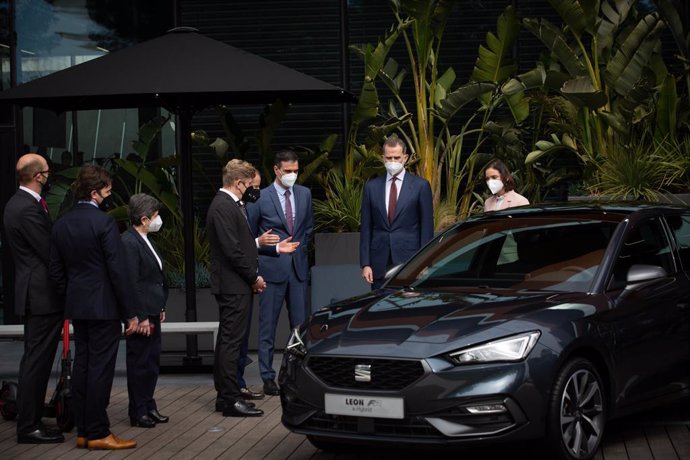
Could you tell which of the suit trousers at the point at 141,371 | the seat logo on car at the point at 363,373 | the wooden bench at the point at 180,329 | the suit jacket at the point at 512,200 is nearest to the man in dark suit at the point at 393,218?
the suit jacket at the point at 512,200

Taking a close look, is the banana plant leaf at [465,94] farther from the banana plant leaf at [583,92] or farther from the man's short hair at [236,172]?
the man's short hair at [236,172]

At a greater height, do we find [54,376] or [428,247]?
[428,247]

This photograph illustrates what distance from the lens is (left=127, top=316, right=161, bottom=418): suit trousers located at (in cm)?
990

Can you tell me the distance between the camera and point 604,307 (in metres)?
8.20

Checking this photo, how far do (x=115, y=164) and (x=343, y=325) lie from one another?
990 centimetres

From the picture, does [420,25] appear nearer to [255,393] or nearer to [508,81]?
[508,81]

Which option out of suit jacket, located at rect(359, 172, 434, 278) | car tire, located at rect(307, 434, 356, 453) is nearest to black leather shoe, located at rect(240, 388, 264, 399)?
suit jacket, located at rect(359, 172, 434, 278)

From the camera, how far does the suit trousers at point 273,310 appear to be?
1130 cm

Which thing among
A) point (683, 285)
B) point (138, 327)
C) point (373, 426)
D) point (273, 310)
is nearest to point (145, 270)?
point (138, 327)

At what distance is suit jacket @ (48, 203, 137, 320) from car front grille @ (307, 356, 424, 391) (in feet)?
5.76

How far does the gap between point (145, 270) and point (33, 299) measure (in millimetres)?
971

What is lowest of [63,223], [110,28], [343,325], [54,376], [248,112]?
[54,376]

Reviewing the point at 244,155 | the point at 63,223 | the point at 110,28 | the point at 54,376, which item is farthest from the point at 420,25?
the point at 63,223

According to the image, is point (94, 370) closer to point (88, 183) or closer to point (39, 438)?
point (39, 438)
